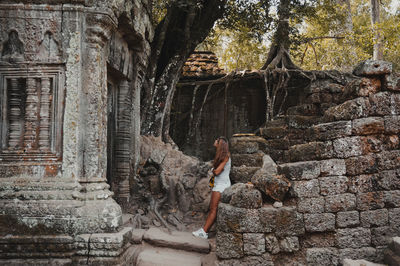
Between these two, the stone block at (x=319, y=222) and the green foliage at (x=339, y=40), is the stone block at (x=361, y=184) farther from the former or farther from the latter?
the green foliage at (x=339, y=40)

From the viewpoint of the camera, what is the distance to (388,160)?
409 centimetres

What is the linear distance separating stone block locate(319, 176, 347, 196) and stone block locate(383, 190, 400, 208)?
22.4 inches

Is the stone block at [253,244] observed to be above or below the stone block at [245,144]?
below

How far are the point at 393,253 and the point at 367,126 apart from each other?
1.63 meters

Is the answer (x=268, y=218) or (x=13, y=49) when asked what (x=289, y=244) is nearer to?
(x=268, y=218)

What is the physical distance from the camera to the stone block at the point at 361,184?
4000 mm

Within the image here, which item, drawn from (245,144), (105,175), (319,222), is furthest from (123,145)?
(319,222)

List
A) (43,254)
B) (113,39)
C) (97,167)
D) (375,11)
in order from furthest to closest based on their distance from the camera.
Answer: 1. (375,11)
2. (113,39)
3. (97,167)
4. (43,254)

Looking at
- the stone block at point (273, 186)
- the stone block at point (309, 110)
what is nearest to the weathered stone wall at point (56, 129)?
the stone block at point (273, 186)

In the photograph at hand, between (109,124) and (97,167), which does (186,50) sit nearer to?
(109,124)

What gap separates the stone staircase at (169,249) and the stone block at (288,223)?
3.15 ft

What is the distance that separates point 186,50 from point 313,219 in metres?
5.77

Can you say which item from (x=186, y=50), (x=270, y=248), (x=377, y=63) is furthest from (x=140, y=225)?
(x=186, y=50)

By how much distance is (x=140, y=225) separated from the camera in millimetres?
5168
